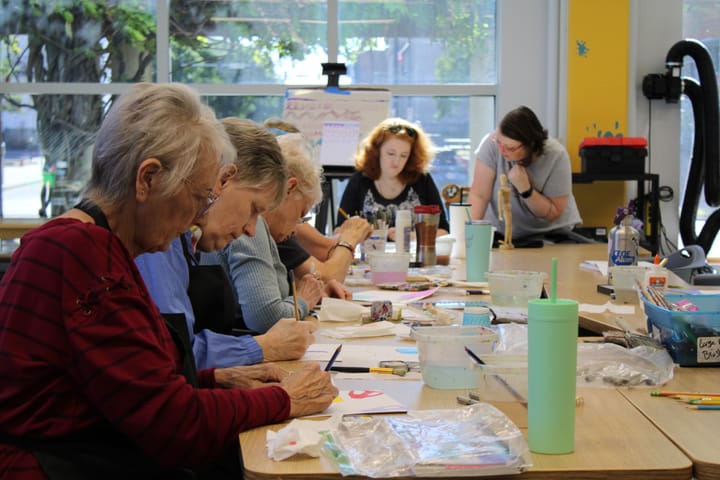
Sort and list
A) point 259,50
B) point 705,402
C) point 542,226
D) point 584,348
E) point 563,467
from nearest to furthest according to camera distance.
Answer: point 563,467, point 705,402, point 584,348, point 542,226, point 259,50

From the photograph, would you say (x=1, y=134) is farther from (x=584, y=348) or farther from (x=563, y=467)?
(x=563, y=467)

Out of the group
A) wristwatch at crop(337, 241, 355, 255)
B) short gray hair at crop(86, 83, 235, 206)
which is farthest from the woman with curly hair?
short gray hair at crop(86, 83, 235, 206)

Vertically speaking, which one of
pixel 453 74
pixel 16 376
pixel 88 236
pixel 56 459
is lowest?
pixel 56 459

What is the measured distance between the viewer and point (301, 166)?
2.73m

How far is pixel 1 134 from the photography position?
7.00 meters

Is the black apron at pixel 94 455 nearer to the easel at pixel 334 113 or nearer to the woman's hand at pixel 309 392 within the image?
the woman's hand at pixel 309 392

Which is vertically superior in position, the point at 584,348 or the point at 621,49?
the point at 621,49

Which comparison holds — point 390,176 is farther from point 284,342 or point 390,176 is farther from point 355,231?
point 284,342

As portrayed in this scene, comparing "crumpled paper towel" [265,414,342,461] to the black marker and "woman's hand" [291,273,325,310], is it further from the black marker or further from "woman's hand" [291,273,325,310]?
"woman's hand" [291,273,325,310]

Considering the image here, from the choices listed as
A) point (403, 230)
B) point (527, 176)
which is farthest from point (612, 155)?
point (403, 230)

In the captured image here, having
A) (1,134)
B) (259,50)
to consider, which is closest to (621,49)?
(259,50)

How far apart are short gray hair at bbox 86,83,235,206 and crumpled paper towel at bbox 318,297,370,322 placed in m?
1.06

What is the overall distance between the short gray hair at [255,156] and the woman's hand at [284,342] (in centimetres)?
34

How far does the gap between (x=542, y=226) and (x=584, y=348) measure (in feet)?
10.9
